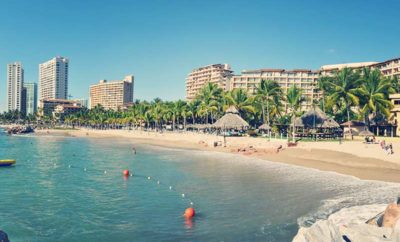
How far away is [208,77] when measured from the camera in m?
173

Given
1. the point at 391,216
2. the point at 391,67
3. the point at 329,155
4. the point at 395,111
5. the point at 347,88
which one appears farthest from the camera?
the point at 391,67

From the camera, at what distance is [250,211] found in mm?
21016

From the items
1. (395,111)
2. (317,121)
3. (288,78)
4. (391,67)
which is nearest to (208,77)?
(288,78)

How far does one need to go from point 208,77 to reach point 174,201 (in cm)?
15081

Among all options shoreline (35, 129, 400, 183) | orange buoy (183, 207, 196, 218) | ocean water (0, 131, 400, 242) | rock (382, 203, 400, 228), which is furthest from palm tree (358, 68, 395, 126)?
rock (382, 203, 400, 228)

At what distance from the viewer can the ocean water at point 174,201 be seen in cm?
1775

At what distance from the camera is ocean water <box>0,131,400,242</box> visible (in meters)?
17.8

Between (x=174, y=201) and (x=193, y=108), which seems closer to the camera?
(x=174, y=201)

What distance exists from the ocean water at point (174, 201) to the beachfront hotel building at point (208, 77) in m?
121

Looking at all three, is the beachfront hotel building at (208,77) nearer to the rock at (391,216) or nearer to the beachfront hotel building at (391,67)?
the beachfront hotel building at (391,67)

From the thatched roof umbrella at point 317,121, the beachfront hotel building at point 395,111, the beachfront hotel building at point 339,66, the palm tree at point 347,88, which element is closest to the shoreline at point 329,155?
the thatched roof umbrella at point 317,121

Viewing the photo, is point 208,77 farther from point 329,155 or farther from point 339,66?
point 329,155

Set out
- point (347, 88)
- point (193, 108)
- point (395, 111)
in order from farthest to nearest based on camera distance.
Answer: point (193, 108) < point (347, 88) < point (395, 111)

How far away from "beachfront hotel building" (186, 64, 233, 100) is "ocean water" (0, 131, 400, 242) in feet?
397
